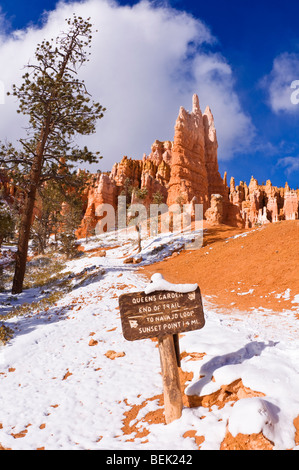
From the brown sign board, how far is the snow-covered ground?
134 cm

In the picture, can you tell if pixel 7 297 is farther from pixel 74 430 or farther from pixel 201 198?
pixel 201 198

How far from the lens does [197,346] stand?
662 cm

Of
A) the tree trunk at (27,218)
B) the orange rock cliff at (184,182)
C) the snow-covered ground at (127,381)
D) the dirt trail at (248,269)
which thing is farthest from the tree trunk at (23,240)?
the orange rock cliff at (184,182)

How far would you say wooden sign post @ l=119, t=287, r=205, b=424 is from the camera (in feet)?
14.9

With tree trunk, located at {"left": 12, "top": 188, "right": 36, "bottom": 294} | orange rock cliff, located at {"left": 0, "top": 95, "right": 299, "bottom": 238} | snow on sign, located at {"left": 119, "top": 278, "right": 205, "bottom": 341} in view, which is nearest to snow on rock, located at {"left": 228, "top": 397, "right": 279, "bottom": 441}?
snow on sign, located at {"left": 119, "top": 278, "right": 205, "bottom": 341}

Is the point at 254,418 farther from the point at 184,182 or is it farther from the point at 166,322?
the point at 184,182

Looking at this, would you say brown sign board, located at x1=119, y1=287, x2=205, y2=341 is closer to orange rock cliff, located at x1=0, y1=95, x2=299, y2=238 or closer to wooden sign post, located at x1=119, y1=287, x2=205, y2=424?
wooden sign post, located at x1=119, y1=287, x2=205, y2=424

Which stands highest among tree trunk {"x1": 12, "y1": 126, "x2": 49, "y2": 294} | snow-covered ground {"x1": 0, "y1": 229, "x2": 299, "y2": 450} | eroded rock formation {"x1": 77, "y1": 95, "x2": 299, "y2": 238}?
eroded rock formation {"x1": 77, "y1": 95, "x2": 299, "y2": 238}

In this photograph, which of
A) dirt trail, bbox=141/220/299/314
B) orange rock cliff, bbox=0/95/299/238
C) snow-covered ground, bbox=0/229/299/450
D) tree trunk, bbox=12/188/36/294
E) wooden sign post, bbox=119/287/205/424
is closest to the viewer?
snow-covered ground, bbox=0/229/299/450

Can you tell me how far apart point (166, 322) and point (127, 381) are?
9.02ft

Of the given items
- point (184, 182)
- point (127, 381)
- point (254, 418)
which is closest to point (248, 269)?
point (127, 381)

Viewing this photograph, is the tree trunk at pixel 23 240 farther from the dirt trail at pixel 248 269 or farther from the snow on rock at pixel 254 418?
the snow on rock at pixel 254 418
